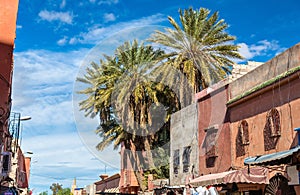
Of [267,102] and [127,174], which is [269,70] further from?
[127,174]

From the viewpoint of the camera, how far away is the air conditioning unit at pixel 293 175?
424 inches

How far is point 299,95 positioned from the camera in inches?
451

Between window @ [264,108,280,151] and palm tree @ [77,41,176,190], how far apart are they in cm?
1196

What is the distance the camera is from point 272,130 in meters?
12.6

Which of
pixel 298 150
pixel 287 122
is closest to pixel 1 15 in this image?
pixel 287 122

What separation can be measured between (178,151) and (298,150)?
41.4 ft

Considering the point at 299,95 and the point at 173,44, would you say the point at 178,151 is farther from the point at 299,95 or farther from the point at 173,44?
the point at 299,95

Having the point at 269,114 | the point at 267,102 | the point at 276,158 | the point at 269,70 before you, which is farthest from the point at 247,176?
the point at 269,70

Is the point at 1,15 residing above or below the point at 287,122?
above

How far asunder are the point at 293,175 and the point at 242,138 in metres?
3.70

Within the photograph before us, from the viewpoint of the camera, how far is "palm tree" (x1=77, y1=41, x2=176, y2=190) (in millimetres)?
25469

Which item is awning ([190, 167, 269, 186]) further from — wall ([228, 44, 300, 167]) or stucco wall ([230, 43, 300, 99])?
stucco wall ([230, 43, 300, 99])

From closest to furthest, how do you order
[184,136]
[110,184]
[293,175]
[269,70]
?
[293,175] < [269,70] < [184,136] < [110,184]

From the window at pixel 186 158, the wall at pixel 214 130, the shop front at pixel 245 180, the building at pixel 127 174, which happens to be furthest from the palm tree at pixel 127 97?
the shop front at pixel 245 180
